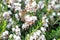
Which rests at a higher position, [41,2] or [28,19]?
[41,2]

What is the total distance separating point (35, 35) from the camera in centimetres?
206

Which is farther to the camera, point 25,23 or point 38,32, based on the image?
point 25,23

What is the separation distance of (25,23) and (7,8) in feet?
0.96

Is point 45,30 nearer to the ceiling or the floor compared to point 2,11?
nearer to the floor

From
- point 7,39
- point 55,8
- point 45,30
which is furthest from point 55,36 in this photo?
point 7,39

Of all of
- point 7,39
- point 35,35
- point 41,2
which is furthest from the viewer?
point 41,2

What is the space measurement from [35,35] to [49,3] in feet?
1.51

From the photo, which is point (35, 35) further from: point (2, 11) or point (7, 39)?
point (2, 11)

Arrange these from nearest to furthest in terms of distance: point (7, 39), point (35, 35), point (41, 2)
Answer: point (35, 35) < point (7, 39) < point (41, 2)

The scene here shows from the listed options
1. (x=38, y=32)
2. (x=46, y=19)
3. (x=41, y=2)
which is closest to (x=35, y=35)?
(x=38, y=32)

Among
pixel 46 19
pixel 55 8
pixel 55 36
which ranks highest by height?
pixel 55 8

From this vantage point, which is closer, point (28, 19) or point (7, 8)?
point (28, 19)

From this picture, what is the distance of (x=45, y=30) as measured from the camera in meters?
2.18

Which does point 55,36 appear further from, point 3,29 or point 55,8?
point 3,29
